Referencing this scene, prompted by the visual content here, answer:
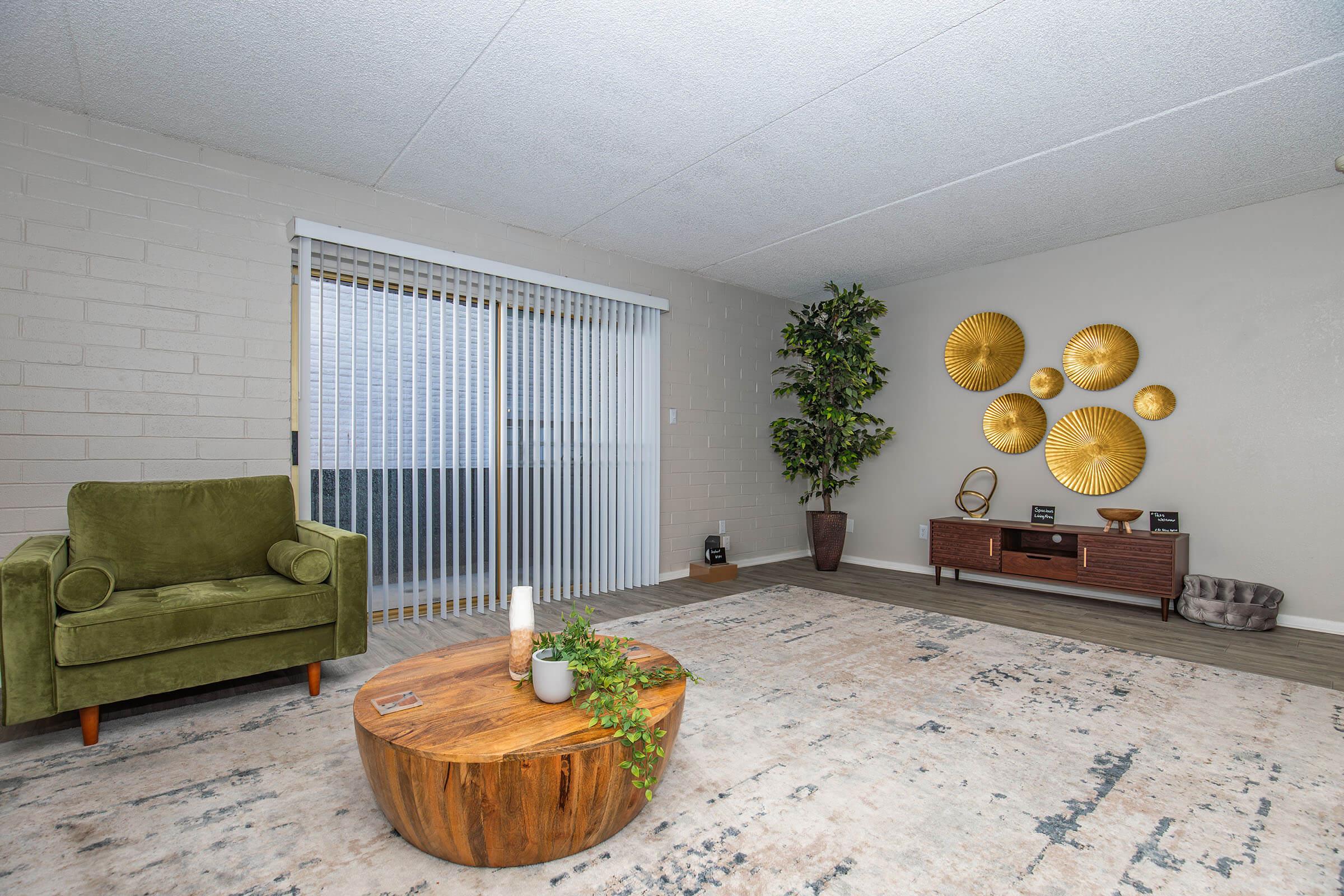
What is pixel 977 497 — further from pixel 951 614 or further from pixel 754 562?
pixel 754 562

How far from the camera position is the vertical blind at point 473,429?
3.73 m

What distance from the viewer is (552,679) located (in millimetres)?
1711

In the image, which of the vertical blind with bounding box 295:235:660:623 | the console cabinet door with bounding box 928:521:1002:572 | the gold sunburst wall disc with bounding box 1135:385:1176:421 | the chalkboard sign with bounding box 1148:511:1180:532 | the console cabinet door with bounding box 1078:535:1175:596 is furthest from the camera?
the console cabinet door with bounding box 928:521:1002:572

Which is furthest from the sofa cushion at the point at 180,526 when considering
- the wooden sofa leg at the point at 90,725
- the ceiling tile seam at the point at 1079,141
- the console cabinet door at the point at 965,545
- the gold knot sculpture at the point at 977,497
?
the gold knot sculpture at the point at 977,497

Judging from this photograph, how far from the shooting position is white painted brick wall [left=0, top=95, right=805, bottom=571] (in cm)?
292

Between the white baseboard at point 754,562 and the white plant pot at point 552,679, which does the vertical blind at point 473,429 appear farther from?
the white plant pot at point 552,679

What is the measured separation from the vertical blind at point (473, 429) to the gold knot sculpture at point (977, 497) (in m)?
2.59

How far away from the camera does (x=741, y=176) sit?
372cm

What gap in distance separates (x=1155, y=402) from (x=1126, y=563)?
1.19m

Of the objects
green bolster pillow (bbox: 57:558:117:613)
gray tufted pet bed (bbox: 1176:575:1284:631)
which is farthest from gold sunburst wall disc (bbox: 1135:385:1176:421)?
green bolster pillow (bbox: 57:558:117:613)

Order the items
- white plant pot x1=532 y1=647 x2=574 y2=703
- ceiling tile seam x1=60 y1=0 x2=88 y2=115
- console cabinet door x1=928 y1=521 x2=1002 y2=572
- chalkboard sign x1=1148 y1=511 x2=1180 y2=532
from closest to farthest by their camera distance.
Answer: white plant pot x1=532 y1=647 x2=574 y2=703, ceiling tile seam x1=60 y1=0 x2=88 y2=115, chalkboard sign x1=1148 y1=511 x2=1180 y2=532, console cabinet door x1=928 y1=521 x2=1002 y2=572

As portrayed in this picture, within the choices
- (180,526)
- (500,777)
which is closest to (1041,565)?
(500,777)

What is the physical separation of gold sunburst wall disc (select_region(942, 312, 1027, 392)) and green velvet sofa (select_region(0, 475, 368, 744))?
4.89 m

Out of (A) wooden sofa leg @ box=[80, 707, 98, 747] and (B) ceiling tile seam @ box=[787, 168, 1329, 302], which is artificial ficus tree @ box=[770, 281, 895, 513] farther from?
(A) wooden sofa leg @ box=[80, 707, 98, 747]
